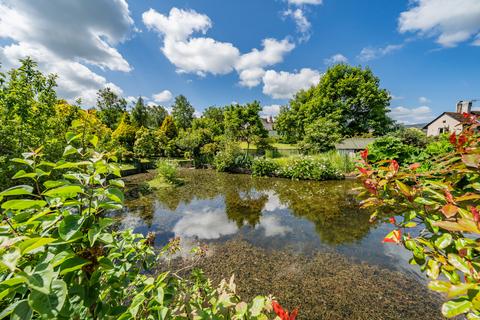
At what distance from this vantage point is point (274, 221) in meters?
5.45

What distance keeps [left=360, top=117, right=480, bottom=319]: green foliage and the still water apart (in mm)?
3388

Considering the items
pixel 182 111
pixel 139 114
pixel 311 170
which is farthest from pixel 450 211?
pixel 182 111

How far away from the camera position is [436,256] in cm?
87

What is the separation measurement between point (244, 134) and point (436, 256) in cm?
1951

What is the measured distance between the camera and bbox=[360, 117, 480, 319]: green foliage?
2.07 ft

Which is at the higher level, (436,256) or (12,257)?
(12,257)

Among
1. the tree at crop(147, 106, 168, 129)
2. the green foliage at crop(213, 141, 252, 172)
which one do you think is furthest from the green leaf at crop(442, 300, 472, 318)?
the tree at crop(147, 106, 168, 129)

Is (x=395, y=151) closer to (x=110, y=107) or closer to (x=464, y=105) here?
(x=464, y=105)

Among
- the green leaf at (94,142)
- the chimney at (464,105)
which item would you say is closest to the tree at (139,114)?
the green leaf at (94,142)

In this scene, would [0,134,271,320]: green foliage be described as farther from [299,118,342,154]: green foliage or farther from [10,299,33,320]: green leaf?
[299,118,342,154]: green foliage

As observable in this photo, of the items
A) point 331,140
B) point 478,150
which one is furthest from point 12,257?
point 331,140

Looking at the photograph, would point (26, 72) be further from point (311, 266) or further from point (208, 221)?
point (311, 266)

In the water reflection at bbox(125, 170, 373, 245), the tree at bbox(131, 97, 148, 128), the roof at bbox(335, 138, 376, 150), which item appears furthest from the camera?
the tree at bbox(131, 97, 148, 128)

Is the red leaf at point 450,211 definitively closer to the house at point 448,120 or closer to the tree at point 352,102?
the tree at point 352,102
